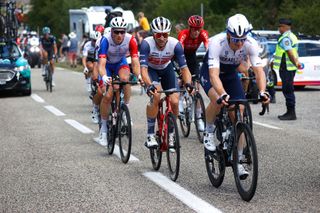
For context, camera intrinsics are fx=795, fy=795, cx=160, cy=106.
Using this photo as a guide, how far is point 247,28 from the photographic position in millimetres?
7590

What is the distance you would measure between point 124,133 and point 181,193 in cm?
252

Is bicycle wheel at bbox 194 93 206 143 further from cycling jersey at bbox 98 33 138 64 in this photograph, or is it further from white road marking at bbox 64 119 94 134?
white road marking at bbox 64 119 94 134

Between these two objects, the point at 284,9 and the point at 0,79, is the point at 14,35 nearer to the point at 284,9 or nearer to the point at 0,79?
A: the point at 0,79

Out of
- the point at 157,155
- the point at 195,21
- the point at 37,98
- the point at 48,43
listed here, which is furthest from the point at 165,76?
the point at 48,43

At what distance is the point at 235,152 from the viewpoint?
760 centimetres

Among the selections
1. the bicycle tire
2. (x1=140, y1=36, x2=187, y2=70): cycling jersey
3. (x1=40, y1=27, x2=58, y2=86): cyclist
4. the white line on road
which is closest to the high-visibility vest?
(x1=140, y1=36, x2=187, y2=70): cycling jersey

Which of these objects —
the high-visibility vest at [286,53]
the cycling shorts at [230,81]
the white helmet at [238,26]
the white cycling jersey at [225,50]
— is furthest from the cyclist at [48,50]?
the white helmet at [238,26]

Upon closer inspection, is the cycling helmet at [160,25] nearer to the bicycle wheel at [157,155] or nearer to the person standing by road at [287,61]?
the bicycle wheel at [157,155]

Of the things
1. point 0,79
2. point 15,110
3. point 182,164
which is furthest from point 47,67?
point 182,164

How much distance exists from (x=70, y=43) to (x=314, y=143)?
32410 mm

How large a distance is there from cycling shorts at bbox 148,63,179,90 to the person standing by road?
5.40 metres

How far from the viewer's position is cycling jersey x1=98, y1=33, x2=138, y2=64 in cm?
1086

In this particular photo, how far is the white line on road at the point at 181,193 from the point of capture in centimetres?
713

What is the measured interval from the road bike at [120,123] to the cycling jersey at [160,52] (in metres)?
0.43
